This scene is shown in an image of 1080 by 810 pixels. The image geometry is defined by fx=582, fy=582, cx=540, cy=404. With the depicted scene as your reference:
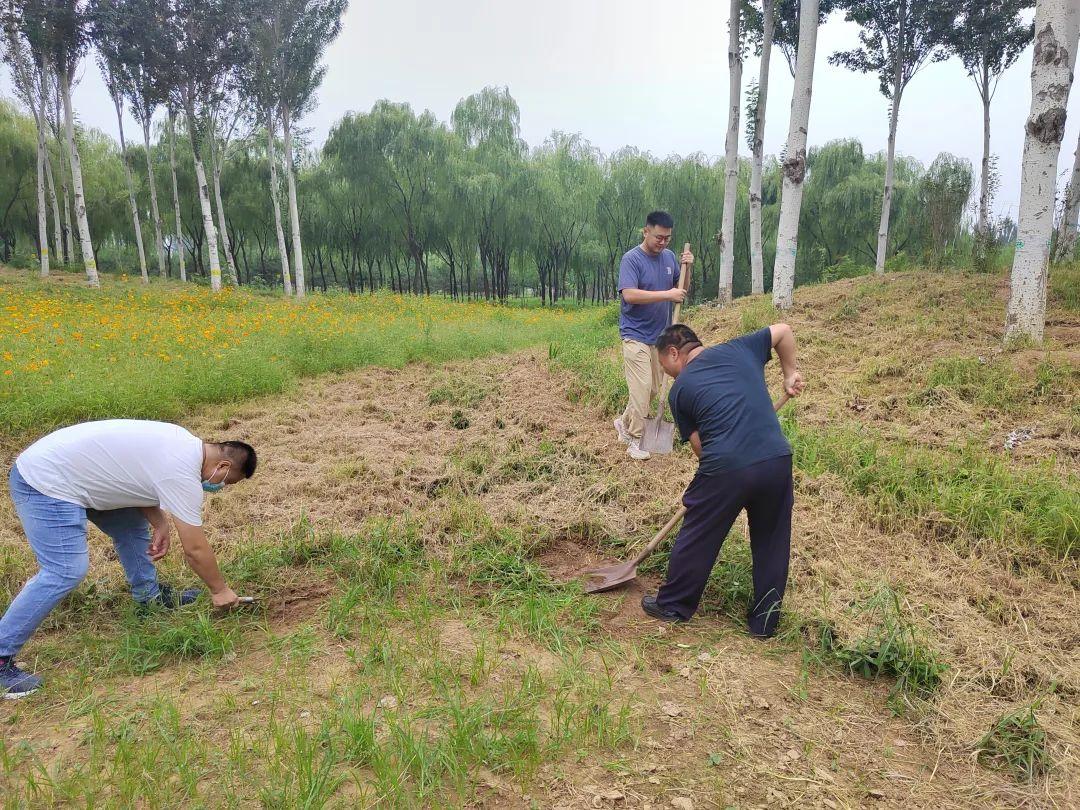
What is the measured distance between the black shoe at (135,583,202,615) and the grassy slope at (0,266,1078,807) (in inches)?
5.2

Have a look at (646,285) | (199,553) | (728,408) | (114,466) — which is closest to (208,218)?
(646,285)

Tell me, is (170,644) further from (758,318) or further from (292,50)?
(292,50)

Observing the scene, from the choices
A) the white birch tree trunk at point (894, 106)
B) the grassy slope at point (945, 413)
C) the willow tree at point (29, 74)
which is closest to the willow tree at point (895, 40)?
the white birch tree trunk at point (894, 106)

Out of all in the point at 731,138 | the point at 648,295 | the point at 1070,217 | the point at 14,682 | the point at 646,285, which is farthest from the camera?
the point at 731,138

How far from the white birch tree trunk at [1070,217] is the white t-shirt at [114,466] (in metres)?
10.8

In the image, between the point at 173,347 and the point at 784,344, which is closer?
the point at 784,344

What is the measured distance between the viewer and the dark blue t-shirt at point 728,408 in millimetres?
2691

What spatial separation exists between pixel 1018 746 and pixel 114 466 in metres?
3.84

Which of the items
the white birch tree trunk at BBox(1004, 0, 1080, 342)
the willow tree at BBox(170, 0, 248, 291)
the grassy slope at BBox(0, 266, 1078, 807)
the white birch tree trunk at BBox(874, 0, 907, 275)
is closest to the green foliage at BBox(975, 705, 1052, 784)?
the grassy slope at BBox(0, 266, 1078, 807)

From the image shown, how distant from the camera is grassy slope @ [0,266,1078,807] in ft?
6.56

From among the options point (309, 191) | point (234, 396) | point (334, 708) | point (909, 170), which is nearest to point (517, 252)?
point (309, 191)

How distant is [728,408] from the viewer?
2.77 meters

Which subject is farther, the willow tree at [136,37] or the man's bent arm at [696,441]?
the willow tree at [136,37]

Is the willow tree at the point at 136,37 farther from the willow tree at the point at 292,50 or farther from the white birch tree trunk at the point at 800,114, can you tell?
the white birch tree trunk at the point at 800,114
